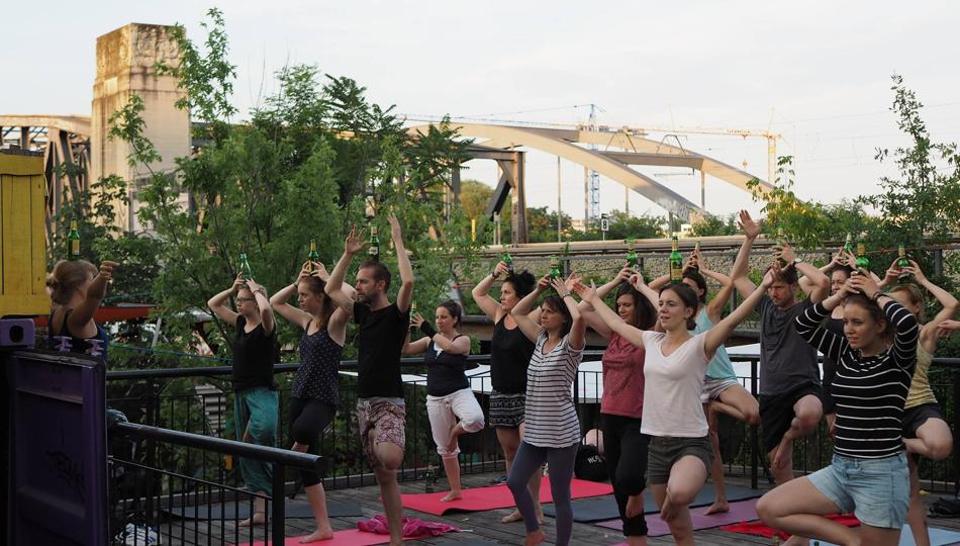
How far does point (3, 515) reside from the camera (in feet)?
15.4

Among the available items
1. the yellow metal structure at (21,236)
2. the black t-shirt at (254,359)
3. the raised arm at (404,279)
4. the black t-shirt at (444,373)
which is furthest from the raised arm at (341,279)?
the yellow metal structure at (21,236)

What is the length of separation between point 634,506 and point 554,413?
0.83 meters

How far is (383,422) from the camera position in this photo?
290 inches

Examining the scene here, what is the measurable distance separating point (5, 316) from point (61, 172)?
23.1 metres

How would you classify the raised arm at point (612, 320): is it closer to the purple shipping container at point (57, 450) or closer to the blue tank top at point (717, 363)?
the blue tank top at point (717, 363)

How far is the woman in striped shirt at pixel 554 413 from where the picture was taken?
7.19 metres

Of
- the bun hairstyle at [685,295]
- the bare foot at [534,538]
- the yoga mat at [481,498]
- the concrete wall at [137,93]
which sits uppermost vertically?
the concrete wall at [137,93]

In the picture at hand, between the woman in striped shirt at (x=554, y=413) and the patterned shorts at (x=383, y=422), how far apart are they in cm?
78

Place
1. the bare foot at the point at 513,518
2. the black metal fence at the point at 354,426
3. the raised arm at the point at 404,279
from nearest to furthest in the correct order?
the raised arm at the point at 404,279 < the bare foot at the point at 513,518 < the black metal fence at the point at 354,426

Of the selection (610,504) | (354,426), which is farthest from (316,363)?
(354,426)

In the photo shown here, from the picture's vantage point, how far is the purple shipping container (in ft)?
13.5

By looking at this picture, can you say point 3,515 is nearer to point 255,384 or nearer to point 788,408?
point 255,384

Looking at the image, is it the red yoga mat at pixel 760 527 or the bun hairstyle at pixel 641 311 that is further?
the red yoga mat at pixel 760 527

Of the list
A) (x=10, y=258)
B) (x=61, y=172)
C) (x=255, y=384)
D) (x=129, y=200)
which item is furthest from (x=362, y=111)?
(x=10, y=258)
